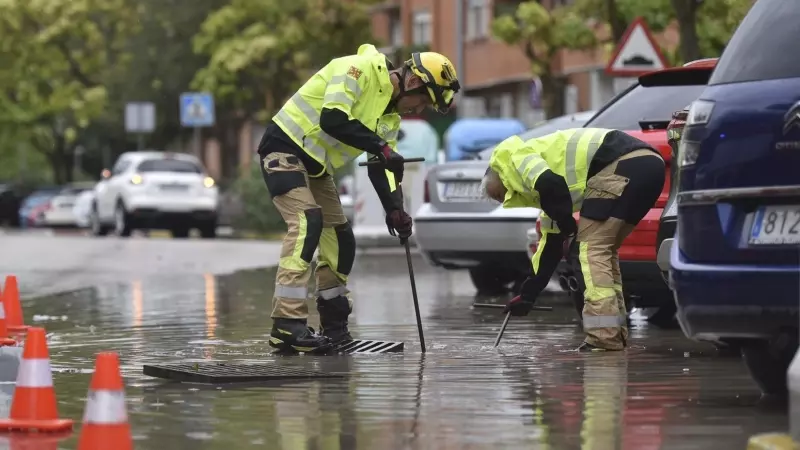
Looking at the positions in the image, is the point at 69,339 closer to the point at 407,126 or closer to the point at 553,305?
the point at 553,305

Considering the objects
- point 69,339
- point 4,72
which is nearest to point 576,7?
point 69,339

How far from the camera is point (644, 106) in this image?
12359mm

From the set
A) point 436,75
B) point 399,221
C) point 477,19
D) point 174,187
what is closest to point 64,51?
point 477,19

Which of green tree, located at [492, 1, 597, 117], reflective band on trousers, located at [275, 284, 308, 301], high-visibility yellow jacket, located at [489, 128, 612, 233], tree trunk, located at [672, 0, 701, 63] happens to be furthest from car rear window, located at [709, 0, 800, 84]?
green tree, located at [492, 1, 597, 117]

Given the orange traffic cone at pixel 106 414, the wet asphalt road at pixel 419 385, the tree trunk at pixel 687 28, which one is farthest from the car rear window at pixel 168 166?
the orange traffic cone at pixel 106 414

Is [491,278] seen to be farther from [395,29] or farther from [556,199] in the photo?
[395,29]

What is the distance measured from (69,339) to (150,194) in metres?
22.4

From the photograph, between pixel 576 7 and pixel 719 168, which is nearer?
pixel 719 168

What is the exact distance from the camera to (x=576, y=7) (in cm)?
3039

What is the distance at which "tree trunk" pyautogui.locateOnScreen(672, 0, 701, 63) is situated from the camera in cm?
2164

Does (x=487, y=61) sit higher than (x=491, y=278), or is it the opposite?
(x=487, y=61)

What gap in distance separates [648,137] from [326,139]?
1.92 m

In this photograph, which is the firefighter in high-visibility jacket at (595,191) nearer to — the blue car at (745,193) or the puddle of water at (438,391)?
the puddle of water at (438,391)

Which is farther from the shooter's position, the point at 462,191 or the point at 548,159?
the point at 462,191
